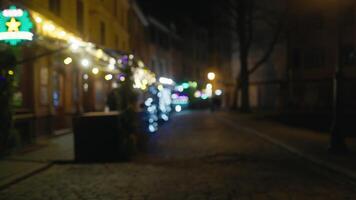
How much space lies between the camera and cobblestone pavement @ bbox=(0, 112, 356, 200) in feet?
27.8

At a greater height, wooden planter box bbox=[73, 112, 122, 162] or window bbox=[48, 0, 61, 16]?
window bbox=[48, 0, 61, 16]

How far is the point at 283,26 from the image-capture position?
4031 centimetres

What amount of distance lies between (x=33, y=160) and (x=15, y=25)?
12.0 feet

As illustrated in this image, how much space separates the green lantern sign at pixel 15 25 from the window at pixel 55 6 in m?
5.93

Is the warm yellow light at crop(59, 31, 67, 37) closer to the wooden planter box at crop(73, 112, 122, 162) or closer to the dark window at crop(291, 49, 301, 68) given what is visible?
the wooden planter box at crop(73, 112, 122, 162)

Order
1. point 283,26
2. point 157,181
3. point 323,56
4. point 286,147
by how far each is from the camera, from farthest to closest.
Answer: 1. point 323,56
2. point 283,26
3. point 286,147
4. point 157,181

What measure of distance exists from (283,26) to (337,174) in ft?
102

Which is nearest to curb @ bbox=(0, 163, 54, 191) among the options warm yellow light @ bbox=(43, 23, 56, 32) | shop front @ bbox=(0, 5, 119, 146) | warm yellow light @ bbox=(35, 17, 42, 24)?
shop front @ bbox=(0, 5, 119, 146)

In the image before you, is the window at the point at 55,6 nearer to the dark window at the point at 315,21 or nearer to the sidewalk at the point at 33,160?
the sidewalk at the point at 33,160

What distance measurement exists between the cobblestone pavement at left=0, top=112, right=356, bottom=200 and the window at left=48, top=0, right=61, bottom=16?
6.57 m

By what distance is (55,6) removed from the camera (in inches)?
690

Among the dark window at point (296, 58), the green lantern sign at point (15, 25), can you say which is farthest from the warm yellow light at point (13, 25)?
the dark window at point (296, 58)

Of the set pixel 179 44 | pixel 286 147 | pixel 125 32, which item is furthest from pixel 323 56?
pixel 286 147

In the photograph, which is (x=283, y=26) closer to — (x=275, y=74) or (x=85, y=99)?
(x=275, y=74)
